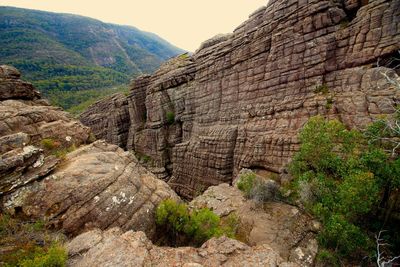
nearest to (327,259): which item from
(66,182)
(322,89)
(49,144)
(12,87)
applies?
(66,182)

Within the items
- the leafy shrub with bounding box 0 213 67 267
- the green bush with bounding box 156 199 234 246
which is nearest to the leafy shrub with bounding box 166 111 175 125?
the green bush with bounding box 156 199 234 246

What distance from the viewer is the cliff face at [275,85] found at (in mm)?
19750

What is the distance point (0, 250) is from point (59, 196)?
361cm

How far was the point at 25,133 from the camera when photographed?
55.3 feet

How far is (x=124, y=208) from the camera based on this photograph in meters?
14.0

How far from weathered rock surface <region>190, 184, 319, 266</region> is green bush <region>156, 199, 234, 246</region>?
2.31 metres

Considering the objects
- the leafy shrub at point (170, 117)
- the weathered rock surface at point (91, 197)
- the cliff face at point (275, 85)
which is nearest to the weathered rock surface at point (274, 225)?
the weathered rock surface at point (91, 197)

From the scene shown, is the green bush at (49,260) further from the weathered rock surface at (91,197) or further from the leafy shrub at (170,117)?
the leafy shrub at (170,117)

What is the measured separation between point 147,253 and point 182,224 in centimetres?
509

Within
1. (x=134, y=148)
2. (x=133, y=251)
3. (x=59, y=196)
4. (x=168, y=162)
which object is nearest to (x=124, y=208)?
(x=59, y=196)

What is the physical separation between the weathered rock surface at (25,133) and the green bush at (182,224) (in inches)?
300

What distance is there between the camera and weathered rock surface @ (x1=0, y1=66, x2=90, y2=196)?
13.5 metres

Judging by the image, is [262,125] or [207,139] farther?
[207,139]

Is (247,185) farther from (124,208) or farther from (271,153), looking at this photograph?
(124,208)
